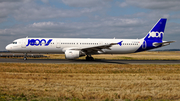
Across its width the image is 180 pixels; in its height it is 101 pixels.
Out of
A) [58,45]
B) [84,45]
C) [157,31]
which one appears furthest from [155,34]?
[58,45]

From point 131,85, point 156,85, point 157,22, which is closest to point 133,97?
point 131,85

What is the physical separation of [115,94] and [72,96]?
1.95 m

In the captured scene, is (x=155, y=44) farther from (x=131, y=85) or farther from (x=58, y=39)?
(x=131, y=85)

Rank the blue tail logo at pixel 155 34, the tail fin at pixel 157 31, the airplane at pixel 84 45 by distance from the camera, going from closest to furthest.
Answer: the airplane at pixel 84 45, the blue tail logo at pixel 155 34, the tail fin at pixel 157 31

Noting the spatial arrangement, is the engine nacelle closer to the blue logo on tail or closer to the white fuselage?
the white fuselage

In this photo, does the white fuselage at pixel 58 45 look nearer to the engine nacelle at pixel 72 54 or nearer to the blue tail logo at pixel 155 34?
the engine nacelle at pixel 72 54

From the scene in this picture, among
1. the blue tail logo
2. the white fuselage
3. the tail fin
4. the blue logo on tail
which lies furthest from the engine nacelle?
the tail fin

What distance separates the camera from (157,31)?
31500 mm

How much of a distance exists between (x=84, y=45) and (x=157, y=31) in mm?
13867

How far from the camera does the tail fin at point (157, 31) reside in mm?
31438

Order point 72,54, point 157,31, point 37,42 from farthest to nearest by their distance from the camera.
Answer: point 157,31 < point 37,42 < point 72,54

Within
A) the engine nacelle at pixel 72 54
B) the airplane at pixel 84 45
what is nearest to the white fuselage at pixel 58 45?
the airplane at pixel 84 45

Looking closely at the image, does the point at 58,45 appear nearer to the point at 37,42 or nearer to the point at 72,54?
the point at 37,42

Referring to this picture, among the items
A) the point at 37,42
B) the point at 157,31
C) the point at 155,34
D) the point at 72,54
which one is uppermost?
the point at 157,31
